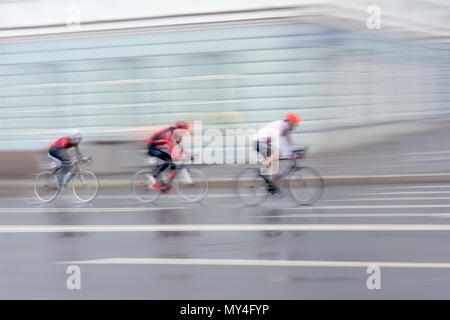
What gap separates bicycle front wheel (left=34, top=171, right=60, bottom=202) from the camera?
1404cm

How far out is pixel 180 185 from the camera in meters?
13.3

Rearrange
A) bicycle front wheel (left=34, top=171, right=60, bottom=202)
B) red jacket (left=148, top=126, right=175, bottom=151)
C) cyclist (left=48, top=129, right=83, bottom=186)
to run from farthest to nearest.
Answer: bicycle front wheel (left=34, top=171, right=60, bottom=202) < cyclist (left=48, top=129, right=83, bottom=186) < red jacket (left=148, top=126, right=175, bottom=151)

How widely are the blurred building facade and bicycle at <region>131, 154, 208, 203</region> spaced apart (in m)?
7.77

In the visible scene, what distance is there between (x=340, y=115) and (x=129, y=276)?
15586mm

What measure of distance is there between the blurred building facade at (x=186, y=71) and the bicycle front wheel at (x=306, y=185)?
27.9ft

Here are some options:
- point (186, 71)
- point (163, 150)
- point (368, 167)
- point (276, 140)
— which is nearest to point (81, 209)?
point (163, 150)

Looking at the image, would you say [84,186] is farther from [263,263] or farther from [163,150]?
Result: [263,263]

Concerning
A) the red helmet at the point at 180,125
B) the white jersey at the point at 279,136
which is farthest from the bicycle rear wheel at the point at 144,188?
the white jersey at the point at 279,136

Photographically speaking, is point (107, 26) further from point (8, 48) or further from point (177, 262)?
point (177, 262)

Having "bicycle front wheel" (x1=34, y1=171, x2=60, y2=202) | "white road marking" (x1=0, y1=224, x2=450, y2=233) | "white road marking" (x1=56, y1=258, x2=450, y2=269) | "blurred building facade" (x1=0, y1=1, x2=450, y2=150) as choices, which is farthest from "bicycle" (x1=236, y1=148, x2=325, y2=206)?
"blurred building facade" (x1=0, y1=1, x2=450, y2=150)

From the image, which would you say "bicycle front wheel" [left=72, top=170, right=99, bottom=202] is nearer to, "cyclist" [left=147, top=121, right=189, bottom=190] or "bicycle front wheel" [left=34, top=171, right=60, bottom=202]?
"bicycle front wheel" [left=34, top=171, right=60, bottom=202]

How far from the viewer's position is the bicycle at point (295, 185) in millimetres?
12086

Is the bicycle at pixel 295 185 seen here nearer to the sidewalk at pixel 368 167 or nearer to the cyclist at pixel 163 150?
the sidewalk at pixel 368 167

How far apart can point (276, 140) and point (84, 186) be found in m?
4.04
